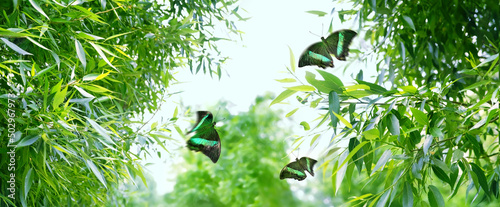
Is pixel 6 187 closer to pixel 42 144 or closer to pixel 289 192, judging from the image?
pixel 42 144

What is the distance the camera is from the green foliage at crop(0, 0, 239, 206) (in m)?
0.88

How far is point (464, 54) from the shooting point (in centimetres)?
164

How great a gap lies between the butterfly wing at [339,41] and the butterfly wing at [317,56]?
0.03 meters

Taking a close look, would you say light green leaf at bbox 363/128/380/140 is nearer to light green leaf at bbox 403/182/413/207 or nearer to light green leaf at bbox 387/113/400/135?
light green leaf at bbox 387/113/400/135

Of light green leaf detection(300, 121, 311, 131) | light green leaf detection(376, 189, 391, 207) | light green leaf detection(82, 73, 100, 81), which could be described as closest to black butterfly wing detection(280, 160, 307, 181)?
light green leaf detection(300, 121, 311, 131)

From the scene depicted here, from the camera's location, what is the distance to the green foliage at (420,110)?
2.40 ft

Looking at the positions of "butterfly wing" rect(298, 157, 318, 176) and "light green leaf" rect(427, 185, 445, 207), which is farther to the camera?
"butterfly wing" rect(298, 157, 318, 176)

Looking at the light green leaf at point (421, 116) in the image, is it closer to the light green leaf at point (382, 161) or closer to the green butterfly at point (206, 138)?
the light green leaf at point (382, 161)

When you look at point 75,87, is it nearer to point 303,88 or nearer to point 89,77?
point 89,77

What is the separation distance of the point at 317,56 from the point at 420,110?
0.48 meters

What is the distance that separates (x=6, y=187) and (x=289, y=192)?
249 inches

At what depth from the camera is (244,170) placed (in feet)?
20.9

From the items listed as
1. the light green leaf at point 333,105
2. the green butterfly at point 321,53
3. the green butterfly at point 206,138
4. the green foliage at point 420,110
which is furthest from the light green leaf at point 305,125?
the green butterfly at point 206,138

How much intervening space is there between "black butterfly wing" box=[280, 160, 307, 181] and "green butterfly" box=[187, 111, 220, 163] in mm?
278
